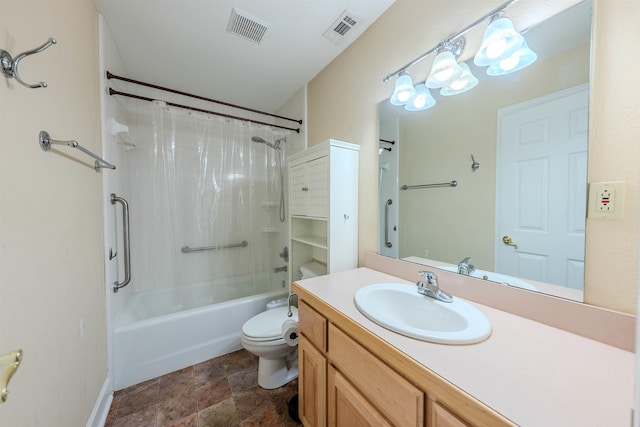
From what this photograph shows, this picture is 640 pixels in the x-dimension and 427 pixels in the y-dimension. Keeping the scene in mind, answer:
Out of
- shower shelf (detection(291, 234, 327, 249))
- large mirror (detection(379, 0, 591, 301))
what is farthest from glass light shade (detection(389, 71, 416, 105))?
shower shelf (detection(291, 234, 327, 249))

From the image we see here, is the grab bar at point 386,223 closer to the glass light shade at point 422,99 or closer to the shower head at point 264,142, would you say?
the glass light shade at point 422,99

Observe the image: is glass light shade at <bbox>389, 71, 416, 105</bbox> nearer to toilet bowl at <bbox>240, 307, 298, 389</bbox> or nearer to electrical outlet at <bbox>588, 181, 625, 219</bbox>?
electrical outlet at <bbox>588, 181, 625, 219</bbox>

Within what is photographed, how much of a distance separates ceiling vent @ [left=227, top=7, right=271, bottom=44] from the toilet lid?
1.98 m

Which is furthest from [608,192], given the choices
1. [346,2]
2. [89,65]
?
[89,65]

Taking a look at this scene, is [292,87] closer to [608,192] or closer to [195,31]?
[195,31]

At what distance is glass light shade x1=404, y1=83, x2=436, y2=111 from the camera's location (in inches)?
48.1

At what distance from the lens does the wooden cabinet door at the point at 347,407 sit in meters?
0.73

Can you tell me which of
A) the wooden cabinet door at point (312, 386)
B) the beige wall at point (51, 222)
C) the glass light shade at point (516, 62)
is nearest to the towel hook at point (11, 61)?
the beige wall at point (51, 222)

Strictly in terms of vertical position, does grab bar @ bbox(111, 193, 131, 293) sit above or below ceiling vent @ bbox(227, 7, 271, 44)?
below

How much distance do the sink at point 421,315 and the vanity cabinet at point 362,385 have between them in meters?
0.10

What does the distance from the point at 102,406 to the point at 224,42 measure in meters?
2.44

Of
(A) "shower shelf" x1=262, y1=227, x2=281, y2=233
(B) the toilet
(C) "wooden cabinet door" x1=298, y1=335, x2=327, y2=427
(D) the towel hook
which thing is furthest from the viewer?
(A) "shower shelf" x1=262, y1=227, x2=281, y2=233

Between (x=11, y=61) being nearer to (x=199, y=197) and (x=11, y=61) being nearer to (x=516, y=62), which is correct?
(x=199, y=197)

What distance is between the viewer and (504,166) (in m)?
0.96
